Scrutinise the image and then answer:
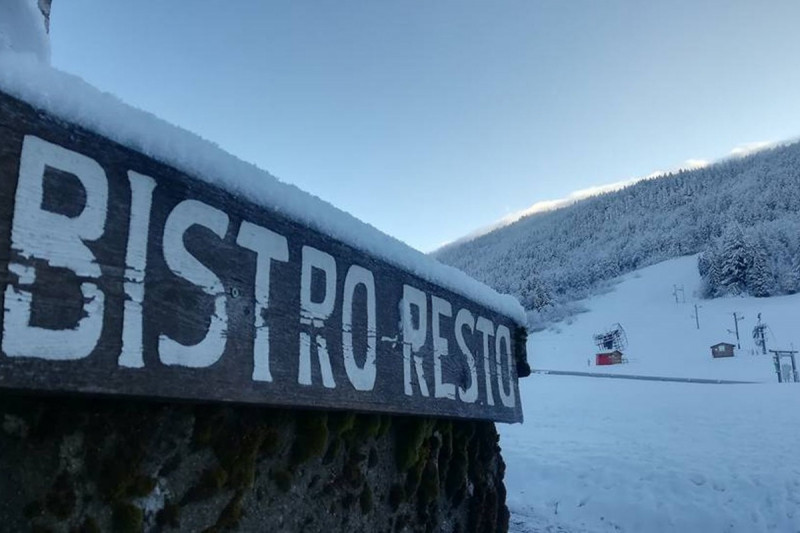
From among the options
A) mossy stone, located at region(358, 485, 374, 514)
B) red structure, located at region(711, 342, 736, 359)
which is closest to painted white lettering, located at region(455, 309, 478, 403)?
mossy stone, located at region(358, 485, 374, 514)

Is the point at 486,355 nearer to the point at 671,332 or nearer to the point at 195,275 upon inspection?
the point at 195,275

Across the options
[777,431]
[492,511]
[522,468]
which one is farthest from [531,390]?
[492,511]

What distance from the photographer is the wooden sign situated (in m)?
0.94

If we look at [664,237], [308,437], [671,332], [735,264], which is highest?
[664,237]

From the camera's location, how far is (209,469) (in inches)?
54.0

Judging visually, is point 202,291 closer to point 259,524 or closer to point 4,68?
point 4,68

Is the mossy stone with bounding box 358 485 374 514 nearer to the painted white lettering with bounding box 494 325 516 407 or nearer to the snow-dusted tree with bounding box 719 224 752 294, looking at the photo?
the painted white lettering with bounding box 494 325 516 407

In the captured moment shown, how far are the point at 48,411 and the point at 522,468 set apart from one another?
28.4 ft

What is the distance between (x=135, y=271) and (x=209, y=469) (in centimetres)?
53

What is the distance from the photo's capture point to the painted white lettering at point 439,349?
2094 millimetres

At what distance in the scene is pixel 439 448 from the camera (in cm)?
237

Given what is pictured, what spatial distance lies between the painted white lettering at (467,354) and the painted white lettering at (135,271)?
1399 mm

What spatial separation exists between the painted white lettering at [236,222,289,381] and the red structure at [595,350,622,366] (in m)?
34.7

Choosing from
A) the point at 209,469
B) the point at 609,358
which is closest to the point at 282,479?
the point at 209,469
